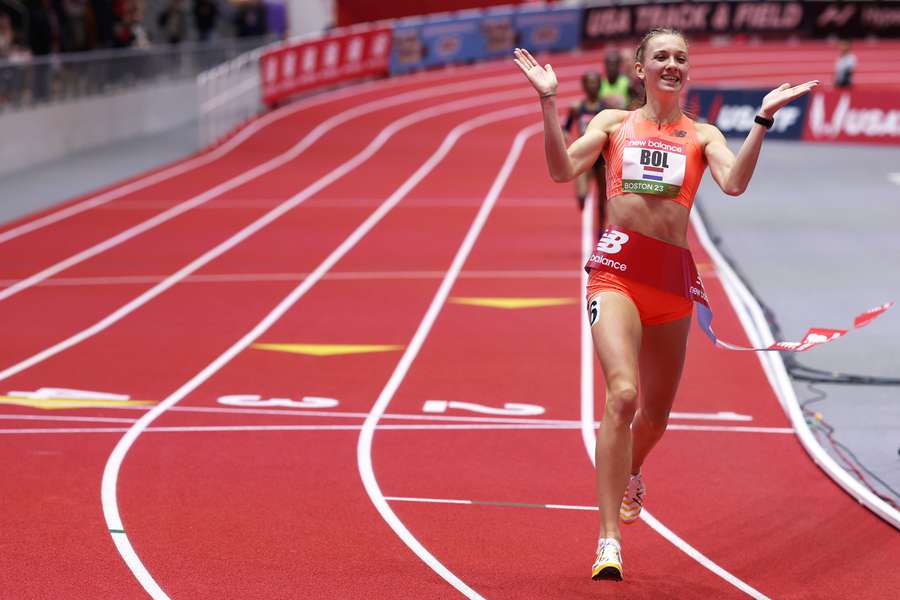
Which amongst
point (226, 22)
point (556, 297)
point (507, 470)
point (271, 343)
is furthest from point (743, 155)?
point (226, 22)

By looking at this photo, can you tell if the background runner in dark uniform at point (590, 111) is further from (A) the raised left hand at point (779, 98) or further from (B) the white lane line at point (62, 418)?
(A) the raised left hand at point (779, 98)

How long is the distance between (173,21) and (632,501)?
26.6 meters

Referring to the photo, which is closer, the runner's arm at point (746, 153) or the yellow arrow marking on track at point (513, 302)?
the runner's arm at point (746, 153)

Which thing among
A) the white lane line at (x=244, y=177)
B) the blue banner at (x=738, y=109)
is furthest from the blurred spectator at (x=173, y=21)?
the blue banner at (x=738, y=109)

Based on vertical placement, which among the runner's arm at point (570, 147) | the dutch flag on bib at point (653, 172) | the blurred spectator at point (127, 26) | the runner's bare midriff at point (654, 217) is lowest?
the blurred spectator at point (127, 26)

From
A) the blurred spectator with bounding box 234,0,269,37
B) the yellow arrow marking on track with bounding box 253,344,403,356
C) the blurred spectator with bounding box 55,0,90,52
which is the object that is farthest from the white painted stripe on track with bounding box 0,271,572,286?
the blurred spectator with bounding box 234,0,269,37

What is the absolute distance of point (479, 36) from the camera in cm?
3581

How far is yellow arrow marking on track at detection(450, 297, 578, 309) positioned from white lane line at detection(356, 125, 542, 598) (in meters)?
0.24

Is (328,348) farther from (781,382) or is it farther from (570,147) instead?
(570,147)

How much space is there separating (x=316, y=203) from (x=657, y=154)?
14.1 m

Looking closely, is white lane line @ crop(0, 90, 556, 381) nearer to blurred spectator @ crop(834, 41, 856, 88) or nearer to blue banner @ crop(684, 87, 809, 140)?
blue banner @ crop(684, 87, 809, 140)

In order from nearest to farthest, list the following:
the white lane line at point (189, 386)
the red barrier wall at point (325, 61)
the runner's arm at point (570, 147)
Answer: the runner's arm at point (570, 147), the white lane line at point (189, 386), the red barrier wall at point (325, 61)

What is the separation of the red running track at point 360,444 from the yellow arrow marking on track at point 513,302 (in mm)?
88

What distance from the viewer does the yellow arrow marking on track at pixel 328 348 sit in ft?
36.4
